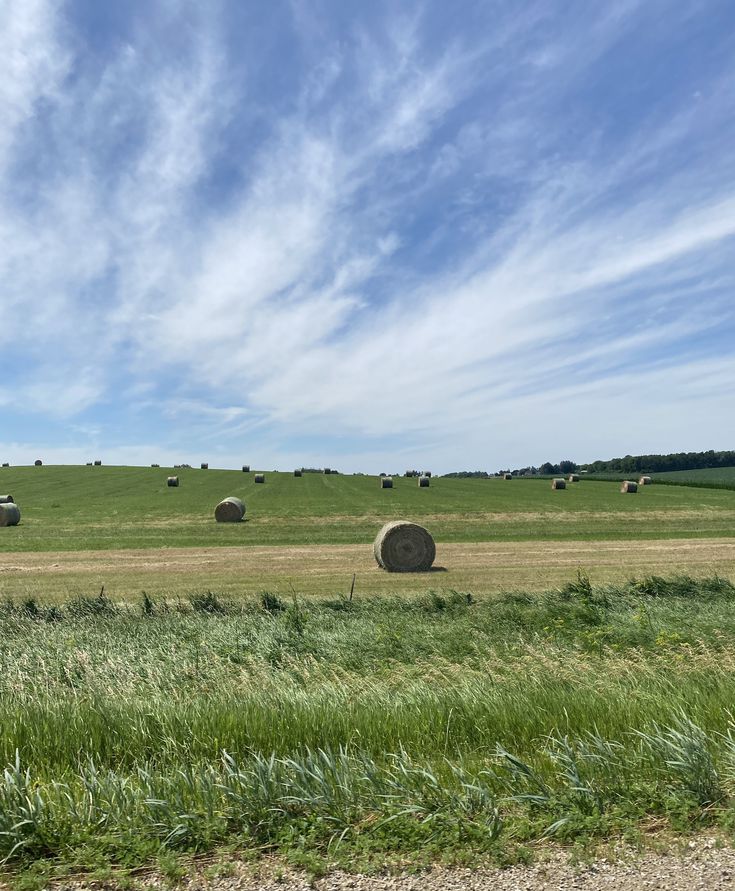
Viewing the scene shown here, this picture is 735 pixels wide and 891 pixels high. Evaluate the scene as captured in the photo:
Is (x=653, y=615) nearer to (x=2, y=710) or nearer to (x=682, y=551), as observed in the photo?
(x=2, y=710)

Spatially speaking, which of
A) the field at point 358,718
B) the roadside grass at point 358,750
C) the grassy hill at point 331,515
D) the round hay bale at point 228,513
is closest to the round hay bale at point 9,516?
the grassy hill at point 331,515

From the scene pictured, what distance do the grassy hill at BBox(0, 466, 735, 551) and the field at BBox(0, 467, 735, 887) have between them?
1233 cm

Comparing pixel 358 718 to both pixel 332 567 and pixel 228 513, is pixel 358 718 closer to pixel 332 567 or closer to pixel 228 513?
pixel 332 567

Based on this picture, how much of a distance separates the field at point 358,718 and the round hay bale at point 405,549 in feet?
11.6

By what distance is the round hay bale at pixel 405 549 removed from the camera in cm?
2388

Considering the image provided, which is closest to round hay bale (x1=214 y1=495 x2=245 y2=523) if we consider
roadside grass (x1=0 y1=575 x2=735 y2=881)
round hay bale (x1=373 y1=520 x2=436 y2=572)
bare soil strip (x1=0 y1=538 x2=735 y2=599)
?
bare soil strip (x1=0 y1=538 x2=735 y2=599)

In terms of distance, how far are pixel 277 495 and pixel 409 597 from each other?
1676 inches

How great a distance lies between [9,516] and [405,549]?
29205 mm

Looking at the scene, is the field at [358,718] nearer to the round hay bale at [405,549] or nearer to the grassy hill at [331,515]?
the round hay bale at [405,549]

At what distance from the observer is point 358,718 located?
5605 millimetres

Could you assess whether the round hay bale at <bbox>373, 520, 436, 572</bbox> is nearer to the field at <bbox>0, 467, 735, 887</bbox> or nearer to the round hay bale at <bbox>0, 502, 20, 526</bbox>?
the field at <bbox>0, 467, 735, 887</bbox>

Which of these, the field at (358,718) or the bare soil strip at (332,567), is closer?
the field at (358,718)

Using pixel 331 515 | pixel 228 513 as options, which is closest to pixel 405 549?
pixel 331 515

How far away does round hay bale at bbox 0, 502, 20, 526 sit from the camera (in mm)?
38625
